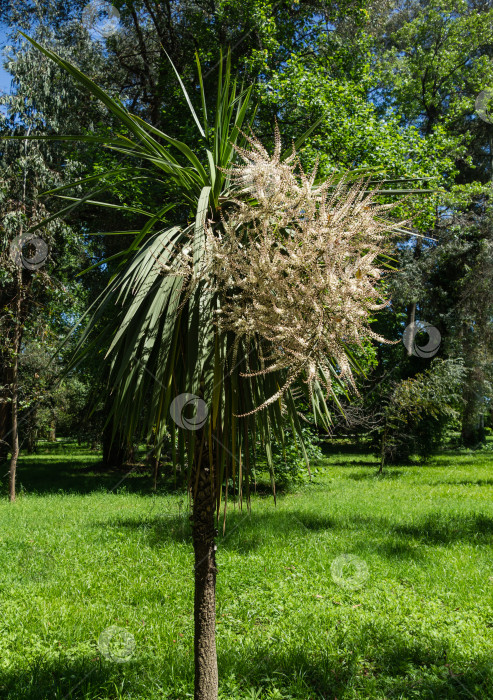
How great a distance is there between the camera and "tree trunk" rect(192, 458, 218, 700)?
2.28 meters

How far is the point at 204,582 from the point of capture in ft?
7.76

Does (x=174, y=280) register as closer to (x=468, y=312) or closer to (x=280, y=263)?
(x=280, y=263)

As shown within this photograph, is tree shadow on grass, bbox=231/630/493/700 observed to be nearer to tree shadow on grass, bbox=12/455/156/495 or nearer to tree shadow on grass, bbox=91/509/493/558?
tree shadow on grass, bbox=91/509/493/558

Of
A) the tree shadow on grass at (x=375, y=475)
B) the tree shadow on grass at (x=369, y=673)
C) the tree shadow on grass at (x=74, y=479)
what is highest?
the tree shadow on grass at (x=369, y=673)

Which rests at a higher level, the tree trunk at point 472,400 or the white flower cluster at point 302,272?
the white flower cluster at point 302,272

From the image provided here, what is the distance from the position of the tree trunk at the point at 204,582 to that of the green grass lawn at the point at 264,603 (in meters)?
1.20

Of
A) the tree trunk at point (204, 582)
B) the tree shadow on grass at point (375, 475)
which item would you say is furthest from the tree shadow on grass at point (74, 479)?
the tree trunk at point (204, 582)

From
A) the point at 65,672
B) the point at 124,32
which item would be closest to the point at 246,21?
the point at 124,32

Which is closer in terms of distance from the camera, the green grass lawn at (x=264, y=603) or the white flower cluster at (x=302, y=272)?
the white flower cluster at (x=302, y=272)

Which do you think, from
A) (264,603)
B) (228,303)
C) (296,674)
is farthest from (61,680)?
(228,303)

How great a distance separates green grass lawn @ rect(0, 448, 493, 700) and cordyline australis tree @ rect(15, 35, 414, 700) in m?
1.80

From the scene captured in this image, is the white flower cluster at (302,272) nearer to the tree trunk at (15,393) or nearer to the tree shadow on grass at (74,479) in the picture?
the tree shadow on grass at (74,479)

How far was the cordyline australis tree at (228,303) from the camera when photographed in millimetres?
1561

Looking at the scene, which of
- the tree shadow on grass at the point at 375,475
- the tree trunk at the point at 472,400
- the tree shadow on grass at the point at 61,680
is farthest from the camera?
the tree trunk at the point at 472,400
